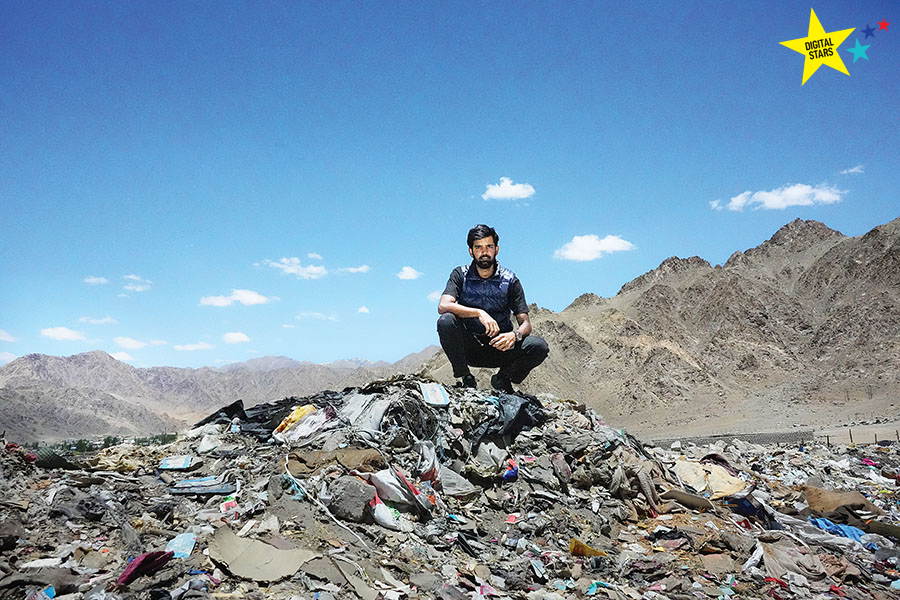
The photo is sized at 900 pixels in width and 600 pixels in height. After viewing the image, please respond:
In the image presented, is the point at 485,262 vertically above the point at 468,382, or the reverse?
the point at 485,262

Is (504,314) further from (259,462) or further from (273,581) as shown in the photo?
(273,581)

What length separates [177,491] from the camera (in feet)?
13.4

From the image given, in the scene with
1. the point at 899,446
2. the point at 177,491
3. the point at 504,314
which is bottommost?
the point at 899,446

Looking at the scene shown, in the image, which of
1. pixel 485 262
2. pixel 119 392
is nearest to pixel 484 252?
pixel 485 262

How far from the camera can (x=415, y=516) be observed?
414 cm

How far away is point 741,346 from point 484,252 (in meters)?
40.0

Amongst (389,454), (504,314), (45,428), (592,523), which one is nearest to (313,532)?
(389,454)

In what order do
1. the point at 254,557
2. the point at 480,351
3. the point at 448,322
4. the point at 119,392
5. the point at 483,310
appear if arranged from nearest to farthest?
the point at 254,557 → the point at 448,322 → the point at 483,310 → the point at 480,351 → the point at 119,392

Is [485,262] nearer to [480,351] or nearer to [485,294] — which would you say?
[485,294]

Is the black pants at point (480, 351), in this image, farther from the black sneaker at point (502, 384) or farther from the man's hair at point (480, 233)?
the man's hair at point (480, 233)

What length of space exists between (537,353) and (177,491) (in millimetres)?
3800

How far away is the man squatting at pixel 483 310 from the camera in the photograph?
581 centimetres

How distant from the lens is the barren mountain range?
32.0 metres

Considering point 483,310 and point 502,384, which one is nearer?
point 483,310
